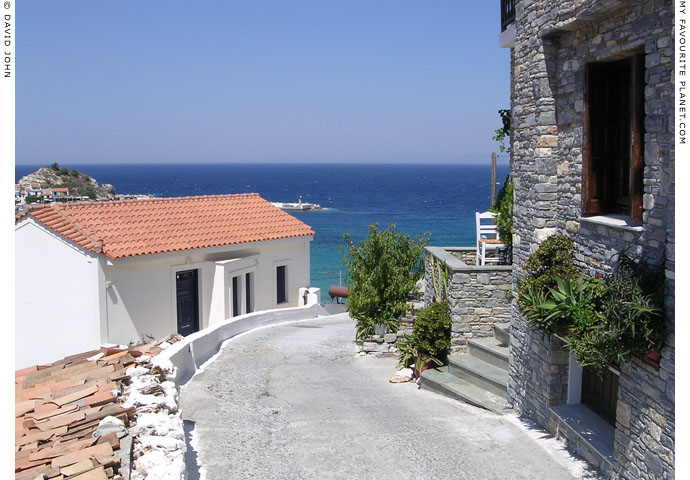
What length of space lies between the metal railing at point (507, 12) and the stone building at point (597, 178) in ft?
11.8

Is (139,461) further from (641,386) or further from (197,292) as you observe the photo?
(197,292)

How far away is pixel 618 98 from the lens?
8953 mm

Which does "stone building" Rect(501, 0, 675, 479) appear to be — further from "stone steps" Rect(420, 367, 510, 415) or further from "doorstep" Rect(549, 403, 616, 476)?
"stone steps" Rect(420, 367, 510, 415)

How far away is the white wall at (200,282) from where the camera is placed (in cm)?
1888

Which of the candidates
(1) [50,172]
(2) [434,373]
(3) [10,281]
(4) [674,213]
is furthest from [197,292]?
(1) [50,172]

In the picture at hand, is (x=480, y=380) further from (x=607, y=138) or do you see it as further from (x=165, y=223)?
(x=165, y=223)

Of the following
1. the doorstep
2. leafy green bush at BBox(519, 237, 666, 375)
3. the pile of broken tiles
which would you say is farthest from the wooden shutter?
the pile of broken tiles

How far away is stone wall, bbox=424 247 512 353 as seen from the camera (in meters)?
12.9

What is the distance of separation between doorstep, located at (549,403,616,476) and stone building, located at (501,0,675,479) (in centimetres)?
2

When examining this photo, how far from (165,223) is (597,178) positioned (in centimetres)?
1566

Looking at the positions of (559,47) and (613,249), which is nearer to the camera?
(613,249)

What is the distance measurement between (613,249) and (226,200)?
61.0 ft

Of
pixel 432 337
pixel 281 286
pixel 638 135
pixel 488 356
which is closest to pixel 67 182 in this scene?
pixel 281 286

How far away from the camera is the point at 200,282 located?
2122cm
